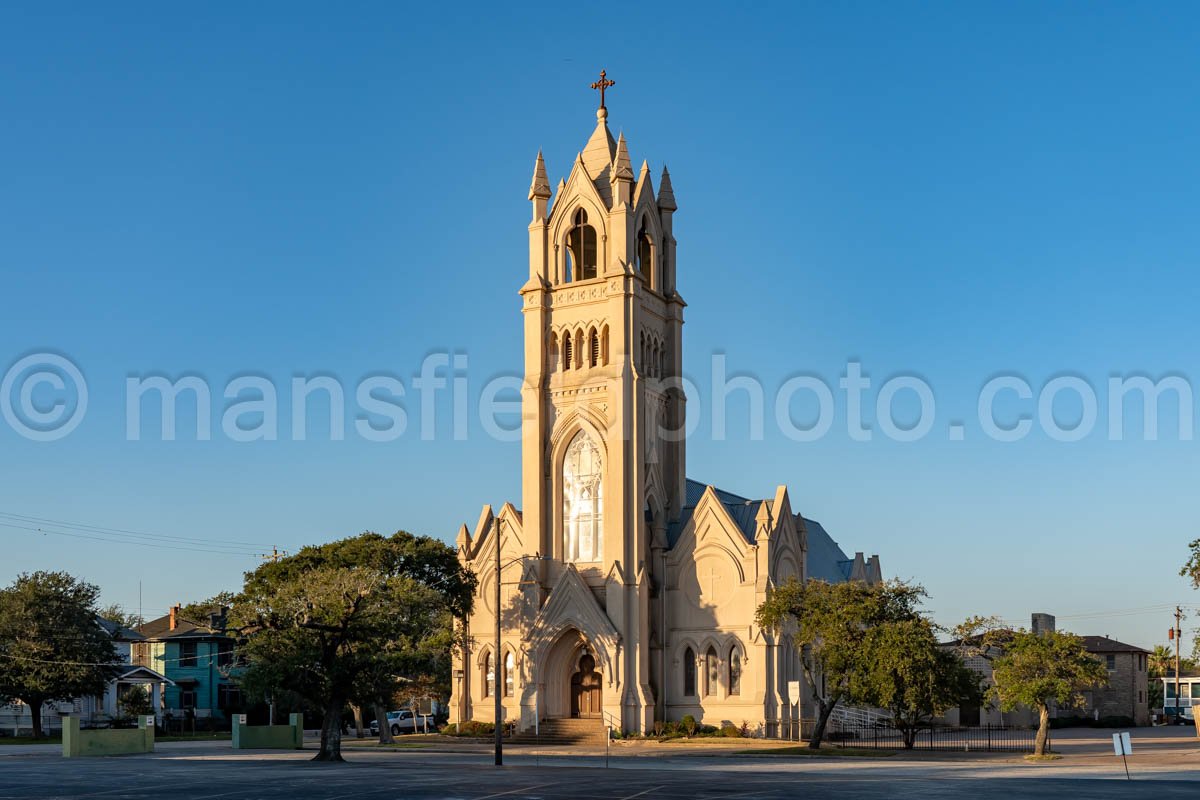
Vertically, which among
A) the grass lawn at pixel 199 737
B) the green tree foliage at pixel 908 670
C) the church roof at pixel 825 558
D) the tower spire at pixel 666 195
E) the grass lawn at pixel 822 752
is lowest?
the grass lawn at pixel 199 737

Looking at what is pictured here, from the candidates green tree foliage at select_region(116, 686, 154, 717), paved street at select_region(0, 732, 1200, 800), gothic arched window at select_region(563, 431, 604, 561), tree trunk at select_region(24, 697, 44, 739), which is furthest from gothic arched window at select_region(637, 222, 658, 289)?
green tree foliage at select_region(116, 686, 154, 717)

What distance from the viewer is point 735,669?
216 ft

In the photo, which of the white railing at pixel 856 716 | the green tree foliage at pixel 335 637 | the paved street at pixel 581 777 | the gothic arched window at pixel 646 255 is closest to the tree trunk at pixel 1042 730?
the paved street at pixel 581 777

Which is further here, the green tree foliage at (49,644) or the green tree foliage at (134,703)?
the green tree foliage at (134,703)

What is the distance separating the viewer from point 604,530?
67438 mm

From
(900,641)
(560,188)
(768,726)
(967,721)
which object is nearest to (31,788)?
(900,641)

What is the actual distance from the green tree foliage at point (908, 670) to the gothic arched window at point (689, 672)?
1260cm

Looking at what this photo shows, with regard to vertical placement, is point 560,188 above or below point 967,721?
above

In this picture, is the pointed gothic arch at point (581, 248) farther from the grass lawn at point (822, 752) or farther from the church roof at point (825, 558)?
the grass lawn at point (822, 752)

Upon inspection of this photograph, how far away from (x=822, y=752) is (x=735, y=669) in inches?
442

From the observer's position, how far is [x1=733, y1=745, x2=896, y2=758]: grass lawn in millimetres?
53438

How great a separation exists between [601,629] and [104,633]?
1228 inches

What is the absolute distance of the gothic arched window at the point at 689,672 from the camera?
66625 mm

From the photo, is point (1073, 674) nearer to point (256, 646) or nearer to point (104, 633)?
point (256, 646)
